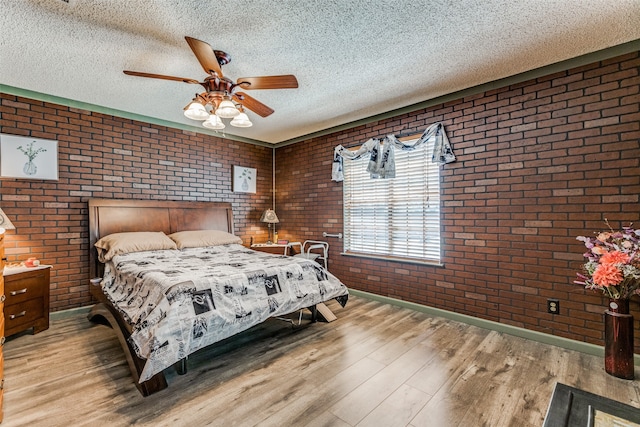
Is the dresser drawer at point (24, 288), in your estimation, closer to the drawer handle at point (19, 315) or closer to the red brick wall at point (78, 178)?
the drawer handle at point (19, 315)

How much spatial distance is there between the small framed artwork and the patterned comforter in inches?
73.8

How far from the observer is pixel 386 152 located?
150 inches

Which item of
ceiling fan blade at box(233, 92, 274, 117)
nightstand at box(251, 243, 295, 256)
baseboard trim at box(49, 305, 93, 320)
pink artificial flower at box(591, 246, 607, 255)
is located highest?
ceiling fan blade at box(233, 92, 274, 117)

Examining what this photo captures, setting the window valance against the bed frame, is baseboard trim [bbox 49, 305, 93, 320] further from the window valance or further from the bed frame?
the window valance

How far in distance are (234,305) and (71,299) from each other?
2522mm

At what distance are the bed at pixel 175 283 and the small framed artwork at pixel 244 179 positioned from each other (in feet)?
2.90

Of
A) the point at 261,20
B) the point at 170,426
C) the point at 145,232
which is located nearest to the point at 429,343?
the point at 170,426

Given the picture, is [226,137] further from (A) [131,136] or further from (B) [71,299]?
(B) [71,299]

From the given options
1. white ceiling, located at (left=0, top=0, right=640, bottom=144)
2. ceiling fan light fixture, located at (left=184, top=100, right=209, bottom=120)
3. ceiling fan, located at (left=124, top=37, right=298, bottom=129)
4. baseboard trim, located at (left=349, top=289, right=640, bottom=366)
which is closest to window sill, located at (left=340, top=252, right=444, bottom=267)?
baseboard trim, located at (left=349, top=289, right=640, bottom=366)

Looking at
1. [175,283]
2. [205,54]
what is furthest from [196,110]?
[175,283]

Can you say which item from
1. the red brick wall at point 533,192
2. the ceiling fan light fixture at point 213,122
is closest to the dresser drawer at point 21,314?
the ceiling fan light fixture at point 213,122

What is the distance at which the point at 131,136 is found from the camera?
388cm

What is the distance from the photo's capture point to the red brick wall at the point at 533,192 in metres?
2.40

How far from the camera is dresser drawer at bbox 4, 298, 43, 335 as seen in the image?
8.66 ft
